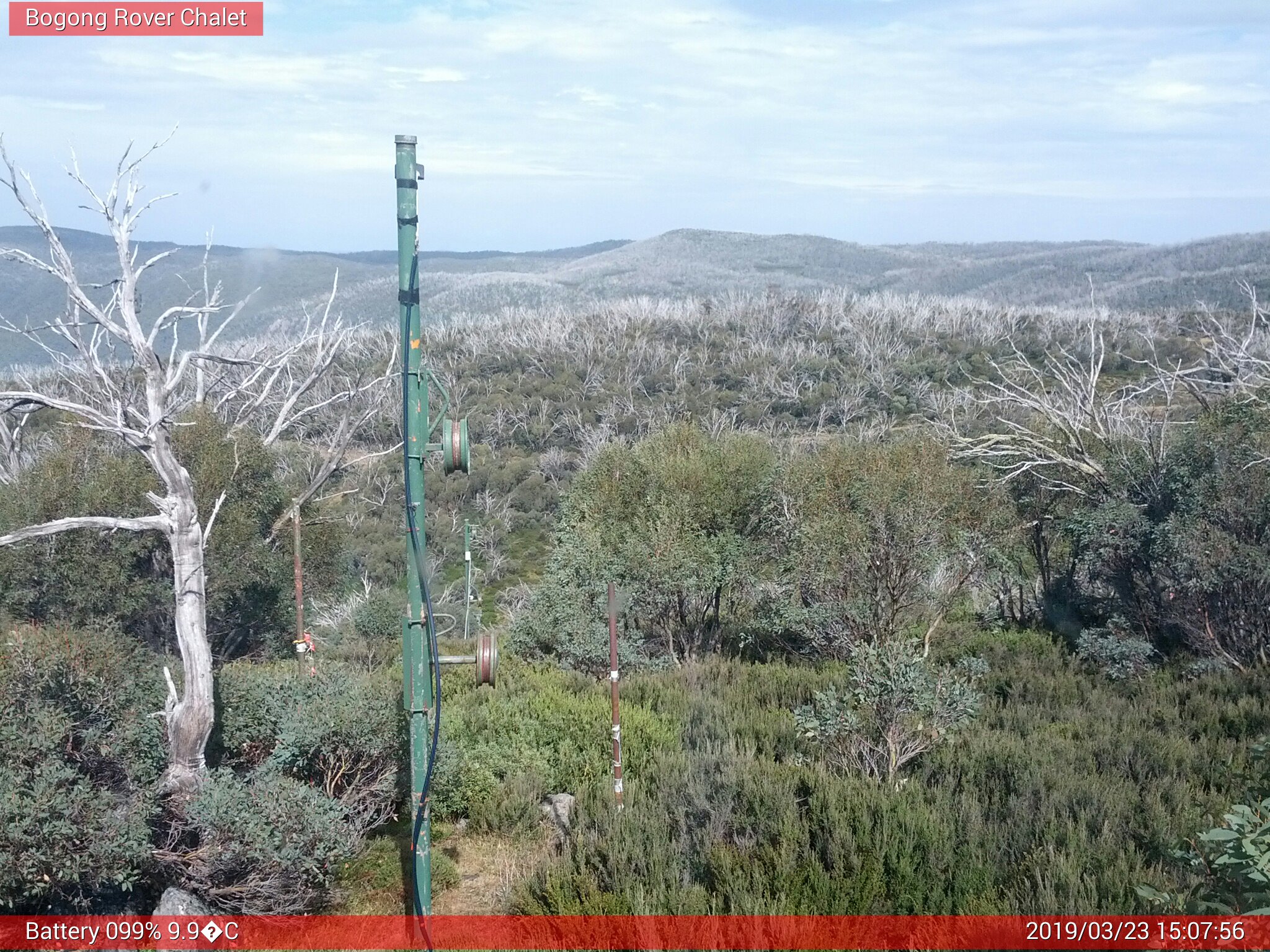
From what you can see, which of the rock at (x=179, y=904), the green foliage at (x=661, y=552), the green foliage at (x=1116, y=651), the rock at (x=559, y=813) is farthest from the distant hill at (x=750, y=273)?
the green foliage at (x=1116, y=651)

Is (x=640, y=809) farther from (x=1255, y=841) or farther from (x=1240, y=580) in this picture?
(x=1240, y=580)

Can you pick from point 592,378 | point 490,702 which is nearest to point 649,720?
point 490,702

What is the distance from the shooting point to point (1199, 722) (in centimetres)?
917

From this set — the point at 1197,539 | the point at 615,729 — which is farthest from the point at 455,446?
the point at 1197,539

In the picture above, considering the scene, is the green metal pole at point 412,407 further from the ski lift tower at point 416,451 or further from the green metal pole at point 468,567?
Result: the green metal pole at point 468,567

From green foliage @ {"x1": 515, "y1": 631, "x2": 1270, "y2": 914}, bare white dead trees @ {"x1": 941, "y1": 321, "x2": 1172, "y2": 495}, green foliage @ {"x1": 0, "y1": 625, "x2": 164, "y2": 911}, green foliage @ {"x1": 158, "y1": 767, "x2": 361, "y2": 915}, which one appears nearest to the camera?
green foliage @ {"x1": 0, "y1": 625, "x2": 164, "y2": 911}

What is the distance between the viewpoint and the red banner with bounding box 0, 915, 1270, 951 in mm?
4539

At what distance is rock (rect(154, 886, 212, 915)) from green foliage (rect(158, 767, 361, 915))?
0.07 meters

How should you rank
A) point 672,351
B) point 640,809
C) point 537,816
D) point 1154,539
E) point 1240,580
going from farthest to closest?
1. point 672,351
2. point 1154,539
3. point 1240,580
4. point 537,816
5. point 640,809

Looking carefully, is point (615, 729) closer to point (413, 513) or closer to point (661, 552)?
point (413, 513)

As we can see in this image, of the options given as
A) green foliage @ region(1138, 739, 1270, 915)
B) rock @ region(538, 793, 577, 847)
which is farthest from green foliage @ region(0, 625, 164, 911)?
green foliage @ region(1138, 739, 1270, 915)

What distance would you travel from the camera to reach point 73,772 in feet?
17.8

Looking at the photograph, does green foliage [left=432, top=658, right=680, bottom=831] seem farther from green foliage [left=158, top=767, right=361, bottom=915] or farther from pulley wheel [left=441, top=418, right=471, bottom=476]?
pulley wheel [left=441, top=418, right=471, bottom=476]

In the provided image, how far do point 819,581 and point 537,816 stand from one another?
7.00m
